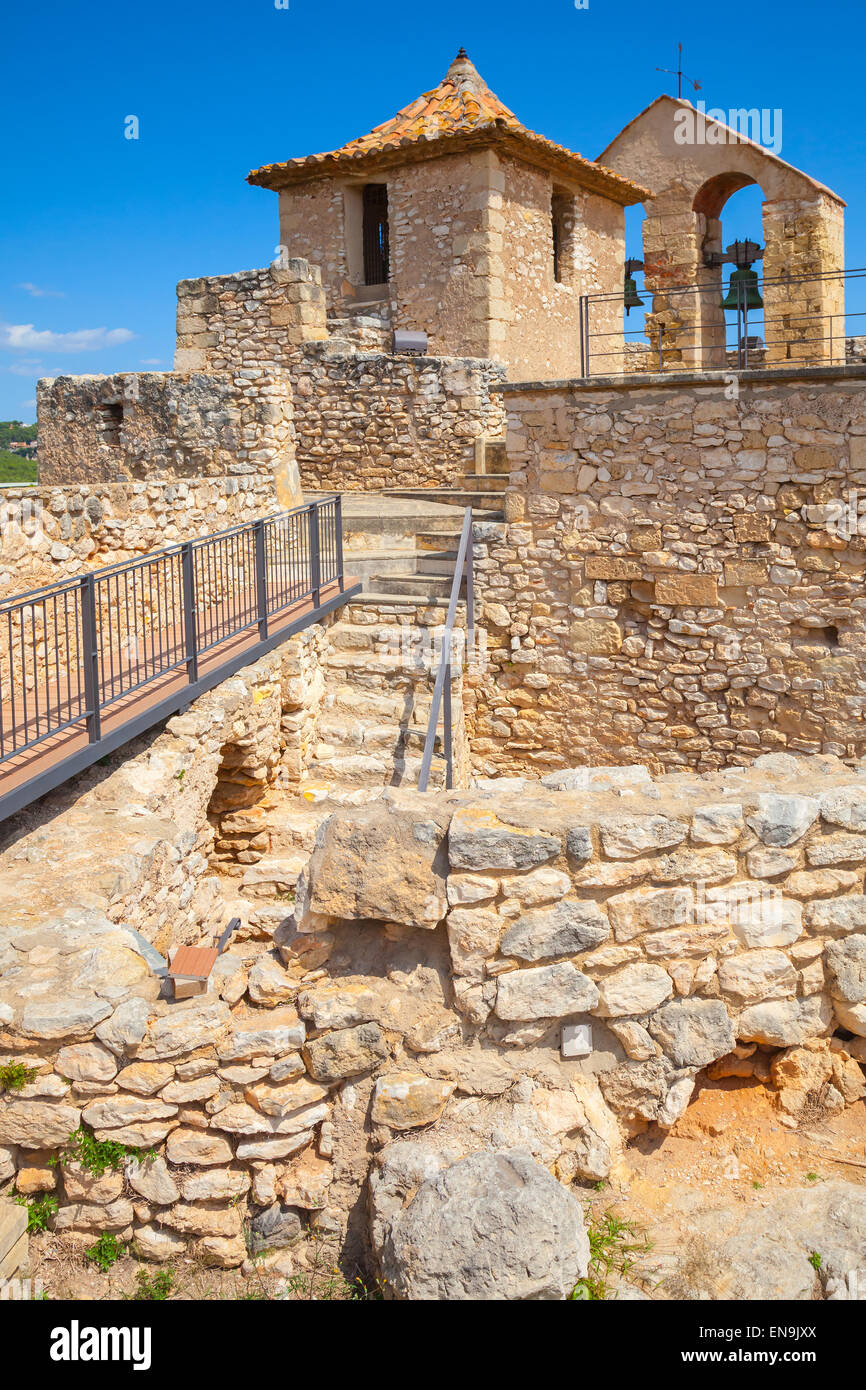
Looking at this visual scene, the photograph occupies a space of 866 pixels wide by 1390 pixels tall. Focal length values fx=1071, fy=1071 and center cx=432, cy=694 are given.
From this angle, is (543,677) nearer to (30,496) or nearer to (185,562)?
(185,562)

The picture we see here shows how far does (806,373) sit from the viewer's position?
8664 mm

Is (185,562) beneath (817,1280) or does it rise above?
above

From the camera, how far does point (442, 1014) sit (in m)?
3.97

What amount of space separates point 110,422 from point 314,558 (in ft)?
14.2

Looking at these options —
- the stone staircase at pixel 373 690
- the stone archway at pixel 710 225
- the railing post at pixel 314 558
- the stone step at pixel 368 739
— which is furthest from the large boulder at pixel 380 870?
the stone archway at pixel 710 225

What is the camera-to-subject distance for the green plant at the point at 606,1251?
3389mm

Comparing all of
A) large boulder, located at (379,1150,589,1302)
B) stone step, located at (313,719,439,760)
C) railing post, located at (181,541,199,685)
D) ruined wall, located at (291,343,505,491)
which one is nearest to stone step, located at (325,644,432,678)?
stone step, located at (313,719,439,760)

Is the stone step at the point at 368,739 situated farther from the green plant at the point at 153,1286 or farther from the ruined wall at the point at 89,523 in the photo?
the green plant at the point at 153,1286

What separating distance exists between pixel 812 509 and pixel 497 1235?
7.08 meters

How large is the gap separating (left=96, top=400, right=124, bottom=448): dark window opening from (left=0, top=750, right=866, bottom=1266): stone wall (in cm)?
919

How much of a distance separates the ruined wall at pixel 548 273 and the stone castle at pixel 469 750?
66 mm

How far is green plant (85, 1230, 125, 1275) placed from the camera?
382cm

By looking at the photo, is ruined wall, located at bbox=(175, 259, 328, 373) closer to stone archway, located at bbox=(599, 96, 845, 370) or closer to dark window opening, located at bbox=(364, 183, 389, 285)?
dark window opening, located at bbox=(364, 183, 389, 285)
